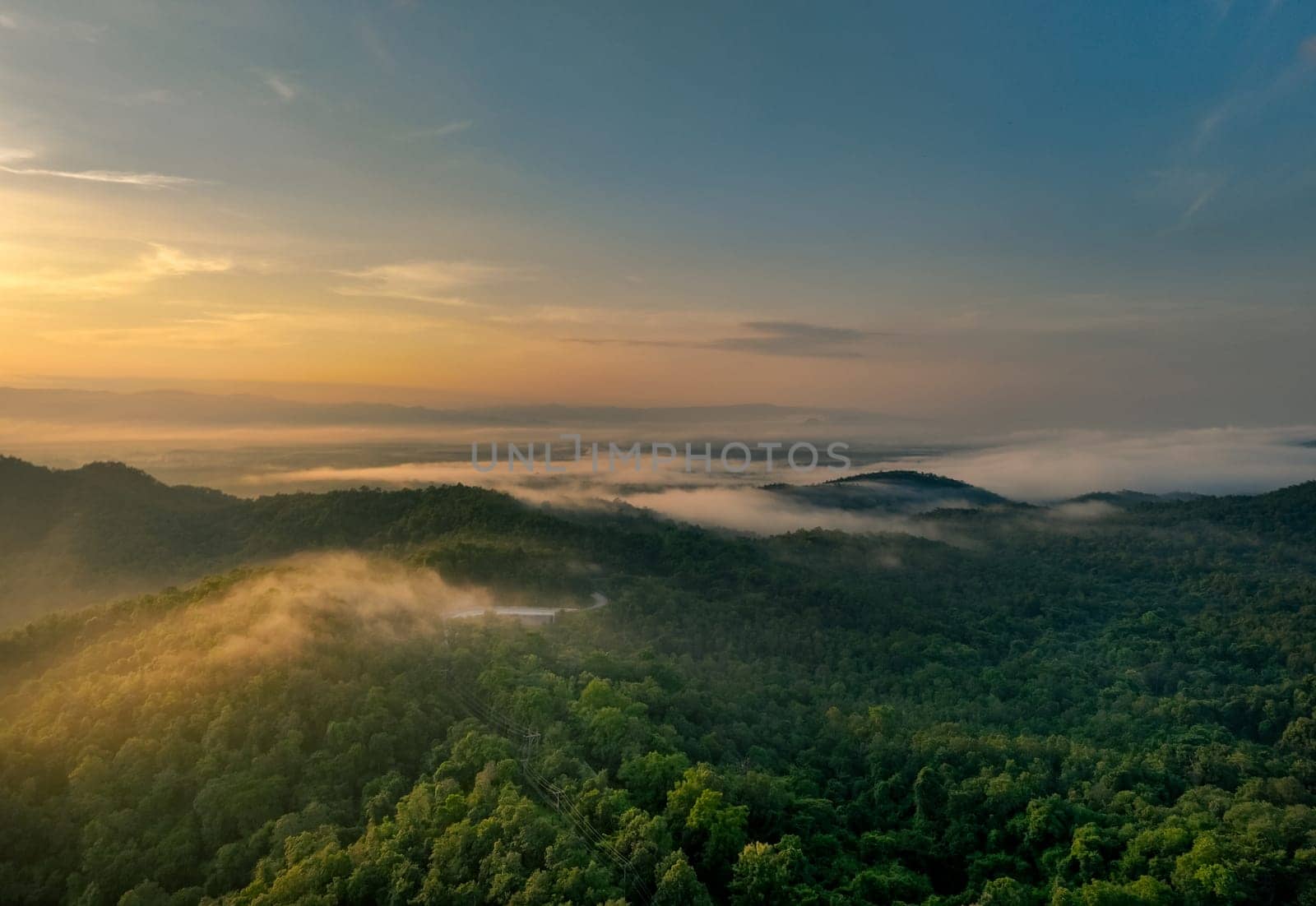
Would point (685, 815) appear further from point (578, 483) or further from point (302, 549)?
point (578, 483)

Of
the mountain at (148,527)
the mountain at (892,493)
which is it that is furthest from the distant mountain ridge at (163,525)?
the mountain at (892,493)

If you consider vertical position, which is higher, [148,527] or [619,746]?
[148,527]

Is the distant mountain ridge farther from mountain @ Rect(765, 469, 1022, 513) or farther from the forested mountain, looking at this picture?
mountain @ Rect(765, 469, 1022, 513)

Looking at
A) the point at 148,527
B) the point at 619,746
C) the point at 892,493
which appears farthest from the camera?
the point at 892,493

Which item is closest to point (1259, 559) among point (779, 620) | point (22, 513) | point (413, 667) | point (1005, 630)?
point (1005, 630)

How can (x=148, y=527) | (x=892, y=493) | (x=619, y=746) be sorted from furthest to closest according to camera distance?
(x=892, y=493), (x=148, y=527), (x=619, y=746)

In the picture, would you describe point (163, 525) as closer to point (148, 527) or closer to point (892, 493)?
point (148, 527)

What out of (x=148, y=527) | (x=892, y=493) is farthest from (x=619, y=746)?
(x=892, y=493)

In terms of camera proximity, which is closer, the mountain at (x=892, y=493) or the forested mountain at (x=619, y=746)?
the forested mountain at (x=619, y=746)

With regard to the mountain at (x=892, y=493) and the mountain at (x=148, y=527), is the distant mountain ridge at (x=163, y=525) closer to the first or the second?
the mountain at (x=148, y=527)
